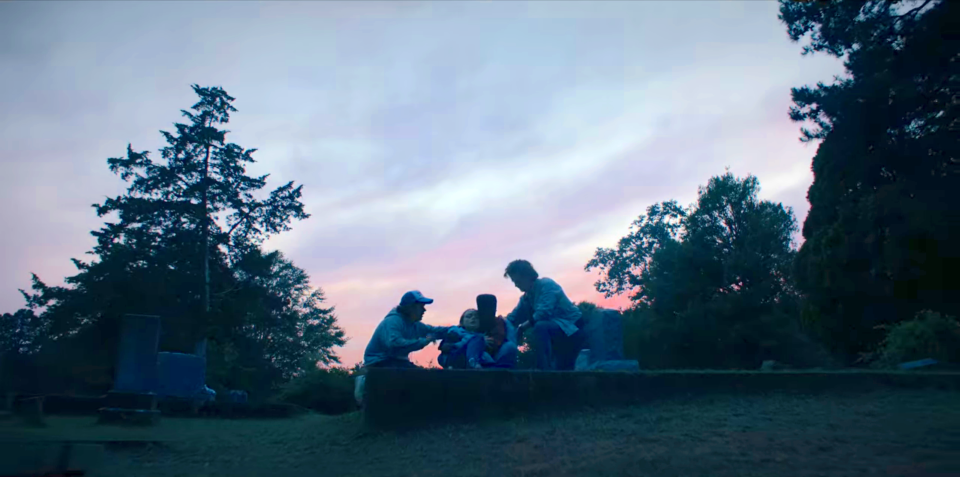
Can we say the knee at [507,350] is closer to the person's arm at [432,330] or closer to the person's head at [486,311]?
the person's head at [486,311]

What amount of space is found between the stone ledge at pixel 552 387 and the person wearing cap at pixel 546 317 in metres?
1.23

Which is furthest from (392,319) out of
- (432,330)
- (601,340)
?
(601,340)

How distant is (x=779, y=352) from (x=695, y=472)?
116 feet

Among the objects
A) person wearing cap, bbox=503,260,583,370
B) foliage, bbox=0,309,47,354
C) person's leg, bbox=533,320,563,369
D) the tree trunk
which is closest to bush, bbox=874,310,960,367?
person wearing cap, bbox=503,260,583,370

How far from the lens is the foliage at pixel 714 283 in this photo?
37.7 metres

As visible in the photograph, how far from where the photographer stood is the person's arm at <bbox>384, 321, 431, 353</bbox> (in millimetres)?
7660

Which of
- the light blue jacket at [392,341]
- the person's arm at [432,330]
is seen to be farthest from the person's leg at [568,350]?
the light blue jacket at [392,341]

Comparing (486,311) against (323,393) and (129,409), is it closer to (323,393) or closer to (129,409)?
(129,409)

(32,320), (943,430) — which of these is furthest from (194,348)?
(943,430)

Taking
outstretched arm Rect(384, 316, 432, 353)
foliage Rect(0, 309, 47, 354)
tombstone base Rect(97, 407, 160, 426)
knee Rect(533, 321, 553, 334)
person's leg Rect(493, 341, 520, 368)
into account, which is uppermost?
foliage Rect(0, 309, 47, 354)

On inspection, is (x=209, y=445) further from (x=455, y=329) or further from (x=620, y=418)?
(x=620, y=418)

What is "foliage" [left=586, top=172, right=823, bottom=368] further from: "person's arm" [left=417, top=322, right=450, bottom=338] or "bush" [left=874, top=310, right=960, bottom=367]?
"person's arm" [left=417, top=322, right=450, bottom=338]

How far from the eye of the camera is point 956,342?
37.4 feet

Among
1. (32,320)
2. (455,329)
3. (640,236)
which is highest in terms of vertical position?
(640,236)
